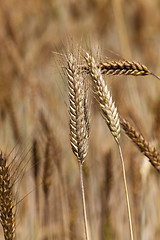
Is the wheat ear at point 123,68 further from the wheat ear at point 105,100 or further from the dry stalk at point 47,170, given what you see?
the dry stalk at point 47,170

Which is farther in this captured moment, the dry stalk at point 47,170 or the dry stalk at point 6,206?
the dry stalk at point 47,170

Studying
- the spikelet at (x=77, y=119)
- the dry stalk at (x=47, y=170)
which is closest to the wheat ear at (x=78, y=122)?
the spikelet at (x=77, y=119)

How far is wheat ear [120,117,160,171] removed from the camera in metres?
0.90

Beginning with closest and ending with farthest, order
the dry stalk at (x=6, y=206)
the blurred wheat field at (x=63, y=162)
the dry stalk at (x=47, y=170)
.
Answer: the dry stalk at (x=6, y=206), the dry stalk at (x=47, y=170), the blurred wheat field at (x=63, y=162)

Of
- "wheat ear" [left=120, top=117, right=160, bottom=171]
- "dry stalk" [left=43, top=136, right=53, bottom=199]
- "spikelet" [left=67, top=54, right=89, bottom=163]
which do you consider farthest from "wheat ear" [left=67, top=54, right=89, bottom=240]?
"dry stalk" [left=43, top=136, right=53, bottom=199]

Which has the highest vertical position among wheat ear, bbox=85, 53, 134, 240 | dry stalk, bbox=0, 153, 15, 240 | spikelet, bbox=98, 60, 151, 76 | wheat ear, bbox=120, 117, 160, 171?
spikelet, bbox=98, 60, 151, 76

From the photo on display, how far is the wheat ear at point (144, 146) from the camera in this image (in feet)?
2.96

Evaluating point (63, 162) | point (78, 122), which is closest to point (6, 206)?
point (78, 122)

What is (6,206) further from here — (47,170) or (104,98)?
(47,170)

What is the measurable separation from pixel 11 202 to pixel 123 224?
1.13 m

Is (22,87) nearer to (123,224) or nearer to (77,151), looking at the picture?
(123,224)

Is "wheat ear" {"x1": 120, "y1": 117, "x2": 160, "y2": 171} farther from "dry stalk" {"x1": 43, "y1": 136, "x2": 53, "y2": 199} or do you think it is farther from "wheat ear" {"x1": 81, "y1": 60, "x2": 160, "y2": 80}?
"dry stalk" {"x1": 43, "y1": 136, "x2": 53, "y2": 199}

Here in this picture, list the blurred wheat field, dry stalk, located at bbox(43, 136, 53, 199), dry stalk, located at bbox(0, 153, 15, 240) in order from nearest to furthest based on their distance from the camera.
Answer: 1. dry stalk, located at bbox(0, 153, 15, 240)
2. dry stalk, located at bbox(43, 136, 53, 199)
3. the blurred wheat field

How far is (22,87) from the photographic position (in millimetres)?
2105
